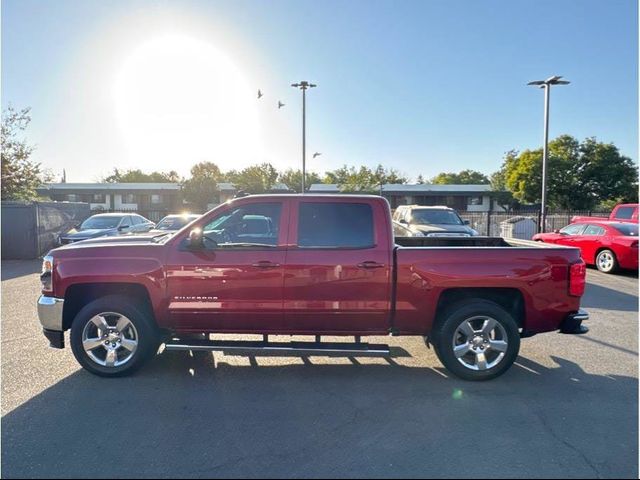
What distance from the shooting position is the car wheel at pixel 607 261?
10.9 meters

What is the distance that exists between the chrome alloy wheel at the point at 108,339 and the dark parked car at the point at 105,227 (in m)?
9.61

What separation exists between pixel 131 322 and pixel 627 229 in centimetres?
1265

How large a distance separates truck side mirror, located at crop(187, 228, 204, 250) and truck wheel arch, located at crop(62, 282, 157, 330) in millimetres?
769

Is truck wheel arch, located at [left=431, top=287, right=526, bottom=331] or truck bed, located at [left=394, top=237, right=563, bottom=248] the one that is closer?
truck wheel arch, located at [left=431, top=287, right=526, bottom=331]

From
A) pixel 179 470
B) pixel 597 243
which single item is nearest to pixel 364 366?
pixel 179 470

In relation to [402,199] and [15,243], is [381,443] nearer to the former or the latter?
[15,243]

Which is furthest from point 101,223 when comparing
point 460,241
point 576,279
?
point 576,279

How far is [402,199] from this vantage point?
148 feet

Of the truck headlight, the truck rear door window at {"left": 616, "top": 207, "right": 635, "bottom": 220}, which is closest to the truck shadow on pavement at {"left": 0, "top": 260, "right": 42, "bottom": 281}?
the truck headlight

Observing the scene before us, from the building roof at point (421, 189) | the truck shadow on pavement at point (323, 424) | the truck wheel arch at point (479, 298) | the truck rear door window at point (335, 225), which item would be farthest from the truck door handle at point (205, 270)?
the building roof at point (421, 189)

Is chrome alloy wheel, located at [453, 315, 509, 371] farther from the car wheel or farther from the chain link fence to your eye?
the chain link fence

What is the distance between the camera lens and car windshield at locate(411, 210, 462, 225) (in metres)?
14.0

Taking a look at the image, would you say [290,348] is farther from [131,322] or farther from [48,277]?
[48,277]

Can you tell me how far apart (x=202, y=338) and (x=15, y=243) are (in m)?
12.8
